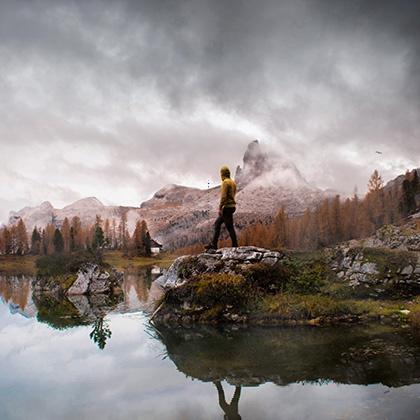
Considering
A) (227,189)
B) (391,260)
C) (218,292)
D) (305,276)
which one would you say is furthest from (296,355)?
(391,260)

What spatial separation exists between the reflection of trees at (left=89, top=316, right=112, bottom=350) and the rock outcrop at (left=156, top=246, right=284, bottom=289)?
397 cm

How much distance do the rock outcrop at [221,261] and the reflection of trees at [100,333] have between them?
13.0ft

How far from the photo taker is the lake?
28.6 ft

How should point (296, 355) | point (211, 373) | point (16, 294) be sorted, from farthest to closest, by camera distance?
point (16, 294) → point (296, 355) → point (211, 373)

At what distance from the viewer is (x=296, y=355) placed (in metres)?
12.9

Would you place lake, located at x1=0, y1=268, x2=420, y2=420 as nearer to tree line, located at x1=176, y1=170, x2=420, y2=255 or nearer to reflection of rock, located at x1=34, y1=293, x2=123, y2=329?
reflection of rock, located at x1=34, y1=293, x2=123, y2=329

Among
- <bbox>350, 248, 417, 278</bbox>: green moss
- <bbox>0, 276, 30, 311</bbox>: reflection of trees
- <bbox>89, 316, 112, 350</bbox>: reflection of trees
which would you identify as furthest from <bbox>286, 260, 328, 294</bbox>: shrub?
<bbox>0, 276, 30, 311</bbox>: reflection of trees

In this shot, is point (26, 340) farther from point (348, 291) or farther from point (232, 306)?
point (348, 291)

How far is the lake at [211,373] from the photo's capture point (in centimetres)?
873

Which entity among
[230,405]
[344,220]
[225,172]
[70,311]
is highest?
[344,220]

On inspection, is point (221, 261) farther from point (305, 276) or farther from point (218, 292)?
point (305, 276)

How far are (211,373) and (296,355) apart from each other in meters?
3.07

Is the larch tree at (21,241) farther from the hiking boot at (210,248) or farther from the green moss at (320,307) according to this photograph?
the green moss at (320,307)

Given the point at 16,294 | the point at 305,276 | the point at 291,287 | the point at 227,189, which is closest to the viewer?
the point at 291,287
